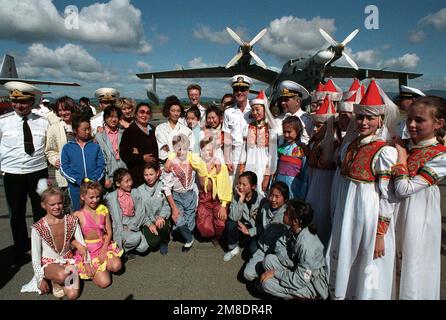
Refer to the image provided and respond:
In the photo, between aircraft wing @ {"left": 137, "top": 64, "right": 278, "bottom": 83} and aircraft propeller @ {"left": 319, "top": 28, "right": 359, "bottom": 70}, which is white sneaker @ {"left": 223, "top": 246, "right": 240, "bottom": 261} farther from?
aircraft wing @ {"left": 137, "top": 64, "right": 278, "bottom": 83}

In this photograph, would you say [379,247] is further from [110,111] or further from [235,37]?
[235,37]

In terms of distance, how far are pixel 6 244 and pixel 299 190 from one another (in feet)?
13.4

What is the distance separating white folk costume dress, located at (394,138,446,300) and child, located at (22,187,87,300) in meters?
2.98

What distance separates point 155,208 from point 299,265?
198 centimetres

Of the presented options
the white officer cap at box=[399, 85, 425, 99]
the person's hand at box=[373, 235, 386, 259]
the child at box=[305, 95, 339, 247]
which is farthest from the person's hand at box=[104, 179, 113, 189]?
the white officer cap at box=[399, 85, 425, 99]

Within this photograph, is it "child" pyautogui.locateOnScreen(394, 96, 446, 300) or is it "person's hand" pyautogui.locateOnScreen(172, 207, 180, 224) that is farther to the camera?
"person's hand" pyautogui.locateOnScreen(172, 207, 180, 224)

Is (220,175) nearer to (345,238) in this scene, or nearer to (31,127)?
(345,238)

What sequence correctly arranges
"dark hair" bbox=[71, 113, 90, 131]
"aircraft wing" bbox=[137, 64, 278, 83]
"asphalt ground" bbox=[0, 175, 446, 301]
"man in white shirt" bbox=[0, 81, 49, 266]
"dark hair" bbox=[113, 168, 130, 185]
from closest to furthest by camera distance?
"asphalt ground" bbox=[0, 175, 446, 301] → "man in white shirt" bbox=[0, 81, 49, 266] → "dark hair" bbox=[71, 113, 90, 131] → "dark hair" bbox=[113, 168, 130, 185] → "aircraft wing" bbox=[137, 64, 278, 83]

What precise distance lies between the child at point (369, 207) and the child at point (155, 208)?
7.08 ft

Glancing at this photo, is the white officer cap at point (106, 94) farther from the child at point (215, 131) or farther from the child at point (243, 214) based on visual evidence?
the child at point (243, 214)

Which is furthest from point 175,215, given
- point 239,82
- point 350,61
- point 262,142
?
point 350,61

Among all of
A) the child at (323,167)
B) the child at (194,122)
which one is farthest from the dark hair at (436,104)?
the child at (194,122)

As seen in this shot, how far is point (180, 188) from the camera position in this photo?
3.72 metres

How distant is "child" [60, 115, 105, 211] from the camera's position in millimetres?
3252
